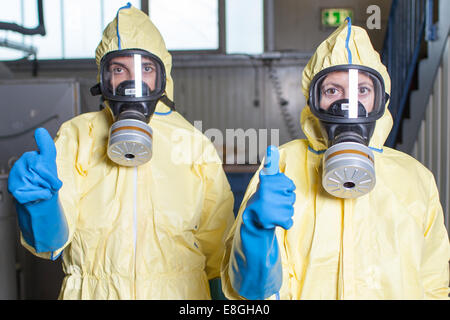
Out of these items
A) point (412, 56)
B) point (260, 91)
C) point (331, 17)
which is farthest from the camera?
point (260, 91)

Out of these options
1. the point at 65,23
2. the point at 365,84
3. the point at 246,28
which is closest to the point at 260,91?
the point at 246,28

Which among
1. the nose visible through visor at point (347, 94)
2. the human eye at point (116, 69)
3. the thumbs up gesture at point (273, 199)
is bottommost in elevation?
the thumbs up gesture at point (273, 199)

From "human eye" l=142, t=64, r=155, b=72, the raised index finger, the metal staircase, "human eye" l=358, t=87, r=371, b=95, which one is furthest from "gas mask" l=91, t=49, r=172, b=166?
the metal staircase

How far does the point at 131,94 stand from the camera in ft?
4.20

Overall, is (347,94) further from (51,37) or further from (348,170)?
(51,37)

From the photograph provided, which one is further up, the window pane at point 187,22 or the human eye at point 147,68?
the window pane at point 187,22

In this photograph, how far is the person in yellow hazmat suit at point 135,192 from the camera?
4.05ft

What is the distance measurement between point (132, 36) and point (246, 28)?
12.4 ft

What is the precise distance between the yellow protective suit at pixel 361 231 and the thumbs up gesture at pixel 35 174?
0.45 metres

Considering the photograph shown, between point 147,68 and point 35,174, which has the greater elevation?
point 147,68

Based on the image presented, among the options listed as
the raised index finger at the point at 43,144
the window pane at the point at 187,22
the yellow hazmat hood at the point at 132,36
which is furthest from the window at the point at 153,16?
the raised index finger at the point at 43,144

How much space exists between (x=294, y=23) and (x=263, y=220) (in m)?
4.47

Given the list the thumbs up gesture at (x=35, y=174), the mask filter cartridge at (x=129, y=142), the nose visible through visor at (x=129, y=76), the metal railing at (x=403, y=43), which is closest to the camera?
the thumbs up gesture at (x=35, y=174)

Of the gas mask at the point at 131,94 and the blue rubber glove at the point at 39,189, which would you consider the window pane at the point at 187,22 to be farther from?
the blue rubber glove at the point at 39,189
